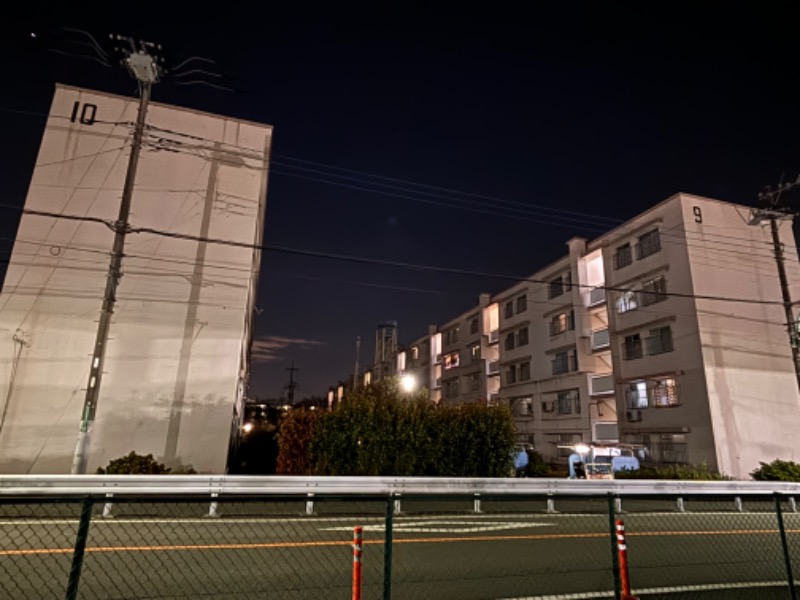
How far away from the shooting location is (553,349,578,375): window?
32750 millimetres

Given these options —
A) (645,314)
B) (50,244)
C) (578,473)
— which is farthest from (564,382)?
(50,244)

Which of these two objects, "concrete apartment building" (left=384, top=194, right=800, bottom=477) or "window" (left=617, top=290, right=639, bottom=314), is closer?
"concrete apartment building" (left=384, top=194, right=800, bottom=477)

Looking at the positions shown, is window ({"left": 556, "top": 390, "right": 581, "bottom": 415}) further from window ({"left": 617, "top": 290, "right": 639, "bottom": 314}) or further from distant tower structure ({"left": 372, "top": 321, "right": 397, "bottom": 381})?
distant tower structure ({"left": 372, "top": 321, "right": 397, "bottom": 381})

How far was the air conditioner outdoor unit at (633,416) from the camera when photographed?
26408 millimetres

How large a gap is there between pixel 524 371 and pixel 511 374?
7.37 ft

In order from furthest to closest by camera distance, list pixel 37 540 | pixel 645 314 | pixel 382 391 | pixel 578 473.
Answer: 1. pixel 645 314
2. pixel 578 473
3. pixel 382 391
4. pixel 37 540

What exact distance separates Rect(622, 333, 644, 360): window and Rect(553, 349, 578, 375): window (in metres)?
4.26

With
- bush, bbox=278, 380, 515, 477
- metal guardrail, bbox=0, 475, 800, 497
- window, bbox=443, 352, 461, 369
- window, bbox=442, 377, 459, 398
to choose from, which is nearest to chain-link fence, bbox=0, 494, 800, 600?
metal guardrail, bbox=0, 475, 800, 497

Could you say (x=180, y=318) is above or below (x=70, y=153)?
below

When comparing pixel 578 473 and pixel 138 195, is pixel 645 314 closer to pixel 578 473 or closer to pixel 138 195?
pixel 578 473

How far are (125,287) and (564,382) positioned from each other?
1084 inches

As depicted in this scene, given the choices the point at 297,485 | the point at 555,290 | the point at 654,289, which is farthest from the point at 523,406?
the point at 297,485

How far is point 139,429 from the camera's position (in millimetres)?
16953

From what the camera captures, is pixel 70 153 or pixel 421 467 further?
pixel 70 153
